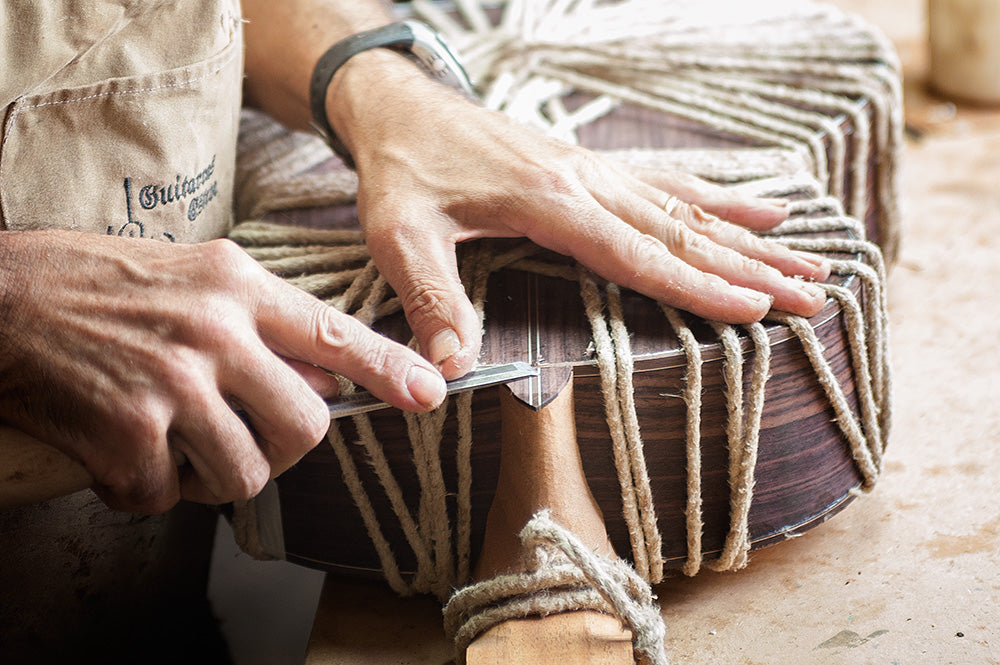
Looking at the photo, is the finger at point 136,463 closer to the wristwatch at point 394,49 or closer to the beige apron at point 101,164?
the beige apron at point 101,164

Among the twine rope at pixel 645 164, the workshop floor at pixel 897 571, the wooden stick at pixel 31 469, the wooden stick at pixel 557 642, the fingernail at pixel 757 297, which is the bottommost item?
the workshop floor at pixel 897 571

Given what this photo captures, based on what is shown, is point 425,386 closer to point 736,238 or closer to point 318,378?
point 318,378

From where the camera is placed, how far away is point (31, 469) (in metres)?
0.70

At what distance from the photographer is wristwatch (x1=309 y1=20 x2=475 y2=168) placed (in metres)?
1.09

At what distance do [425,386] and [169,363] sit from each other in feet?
0.61

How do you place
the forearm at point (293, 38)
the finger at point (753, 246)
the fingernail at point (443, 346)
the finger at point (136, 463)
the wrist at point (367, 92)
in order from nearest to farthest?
1. the finger at point (136, 463)
2. the fingernail at point (443, 346)
3. the finger at point (753, 246)
4. the wrist at point (367, 92)
5. the forearm at point (293, 38)

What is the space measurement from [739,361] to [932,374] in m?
0.55

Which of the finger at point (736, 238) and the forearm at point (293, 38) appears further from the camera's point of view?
the forearm at point (293, 38)

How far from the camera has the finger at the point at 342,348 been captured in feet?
2.37

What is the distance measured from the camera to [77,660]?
95 cm

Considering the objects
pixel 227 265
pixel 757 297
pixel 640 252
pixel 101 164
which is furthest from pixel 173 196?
pixel 757 297

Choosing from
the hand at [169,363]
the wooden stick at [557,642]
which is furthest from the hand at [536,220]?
the wooden stick at [557,642]

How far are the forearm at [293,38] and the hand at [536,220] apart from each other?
21 cm

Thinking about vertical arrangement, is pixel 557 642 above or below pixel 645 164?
below
